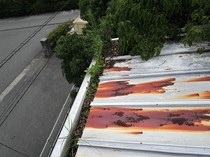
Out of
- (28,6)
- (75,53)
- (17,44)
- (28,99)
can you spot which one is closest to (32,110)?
(28,99)

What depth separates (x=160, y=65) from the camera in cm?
349

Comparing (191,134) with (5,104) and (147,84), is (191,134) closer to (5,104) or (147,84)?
A: (147,84)

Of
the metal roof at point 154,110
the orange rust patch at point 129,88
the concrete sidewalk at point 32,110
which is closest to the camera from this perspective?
the metal roof at point 154,110

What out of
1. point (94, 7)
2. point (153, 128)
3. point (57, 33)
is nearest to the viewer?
point (153, 128)

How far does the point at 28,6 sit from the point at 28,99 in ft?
37.4

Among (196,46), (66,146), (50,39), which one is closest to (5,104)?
(50,39)

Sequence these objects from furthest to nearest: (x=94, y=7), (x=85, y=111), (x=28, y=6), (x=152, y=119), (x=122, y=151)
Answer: (x=28, y=6) < (x=94, y=7) < (x=85, y=111) < (x=152, y=119) < (x=122, y=151)

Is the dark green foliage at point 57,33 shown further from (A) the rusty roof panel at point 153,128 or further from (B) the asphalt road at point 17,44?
A: (A) the rusty roof panel at point 153,128

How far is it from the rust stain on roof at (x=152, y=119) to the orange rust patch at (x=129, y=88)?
422 mm

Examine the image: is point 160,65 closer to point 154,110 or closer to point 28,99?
point 154,110

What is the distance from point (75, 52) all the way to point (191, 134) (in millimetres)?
3582

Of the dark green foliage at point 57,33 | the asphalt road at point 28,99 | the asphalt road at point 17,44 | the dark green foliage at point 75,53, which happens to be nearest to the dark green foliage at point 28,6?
the asphalt road at point 17,44

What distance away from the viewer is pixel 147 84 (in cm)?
314

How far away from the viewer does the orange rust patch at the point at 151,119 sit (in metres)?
2.30
